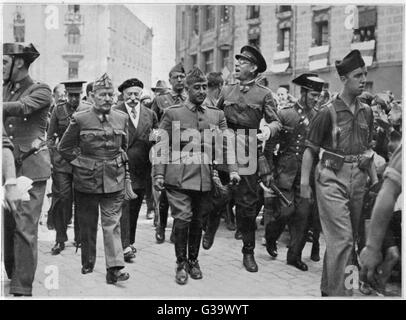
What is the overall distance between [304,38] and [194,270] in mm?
19335

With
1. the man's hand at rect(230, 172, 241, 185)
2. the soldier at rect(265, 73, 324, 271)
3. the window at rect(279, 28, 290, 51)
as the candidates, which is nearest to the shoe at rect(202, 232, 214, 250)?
the soldier at rect(265, 73, 324, 271)


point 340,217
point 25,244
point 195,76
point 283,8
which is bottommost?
point 25,244

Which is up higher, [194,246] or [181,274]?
[194,246]

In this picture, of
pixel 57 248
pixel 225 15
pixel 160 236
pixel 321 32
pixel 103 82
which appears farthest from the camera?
pixel 225 15

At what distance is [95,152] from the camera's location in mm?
5609

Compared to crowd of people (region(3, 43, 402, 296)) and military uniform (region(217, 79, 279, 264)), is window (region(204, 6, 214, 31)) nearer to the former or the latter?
crowd of people (region(3, 43, 402, 296))

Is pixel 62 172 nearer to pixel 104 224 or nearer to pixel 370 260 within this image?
pixel 104 224

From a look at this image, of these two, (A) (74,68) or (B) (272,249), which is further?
(A) (74,68)

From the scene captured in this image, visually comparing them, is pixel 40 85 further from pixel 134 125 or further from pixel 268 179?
pixel 268 179

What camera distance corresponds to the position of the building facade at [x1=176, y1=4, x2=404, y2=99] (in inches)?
677

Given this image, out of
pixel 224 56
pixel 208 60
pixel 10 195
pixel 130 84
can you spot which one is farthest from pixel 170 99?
pixel 208 60

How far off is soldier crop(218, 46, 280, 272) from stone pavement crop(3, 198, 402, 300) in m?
0.37
